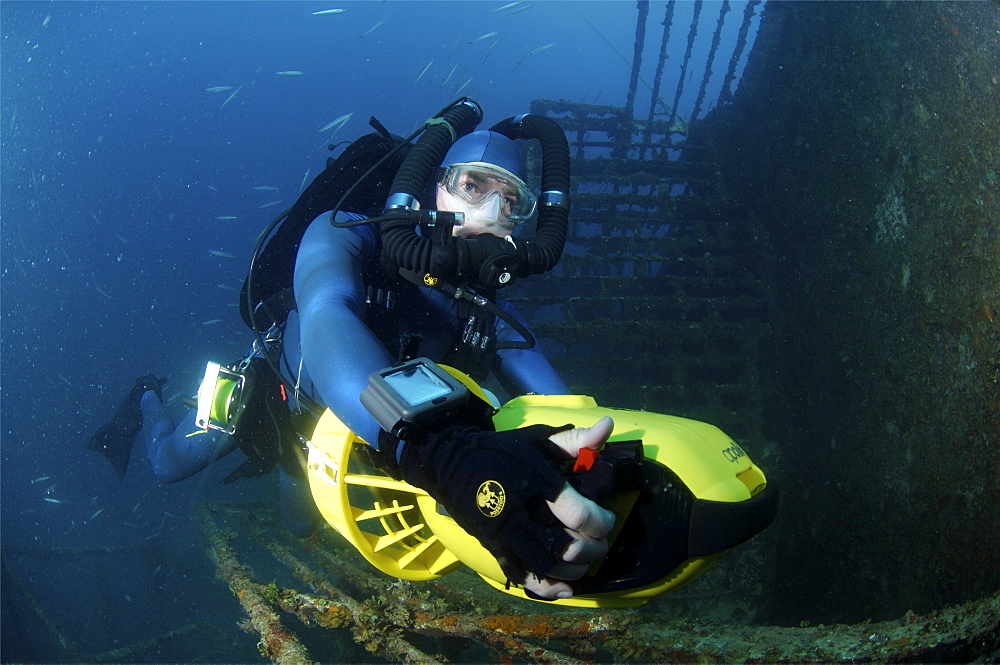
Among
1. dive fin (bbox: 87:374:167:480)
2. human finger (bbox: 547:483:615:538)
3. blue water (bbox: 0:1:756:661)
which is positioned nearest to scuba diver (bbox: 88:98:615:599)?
human finger (bbox: 547:483:615:538)

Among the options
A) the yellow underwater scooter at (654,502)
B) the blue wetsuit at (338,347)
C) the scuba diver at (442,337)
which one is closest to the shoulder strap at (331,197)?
the scuba diver at (442,337)

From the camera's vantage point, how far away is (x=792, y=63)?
21.7 ft

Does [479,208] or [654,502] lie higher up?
[479,208]

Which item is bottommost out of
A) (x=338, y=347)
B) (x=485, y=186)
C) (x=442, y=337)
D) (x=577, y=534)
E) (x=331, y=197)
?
(x=442, y=337)

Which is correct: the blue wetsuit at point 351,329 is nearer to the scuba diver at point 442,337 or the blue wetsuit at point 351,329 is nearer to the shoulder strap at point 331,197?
the scuba diver at point 442,337

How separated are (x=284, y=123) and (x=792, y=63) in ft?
397

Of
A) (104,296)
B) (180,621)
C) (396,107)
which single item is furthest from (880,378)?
(396,107)

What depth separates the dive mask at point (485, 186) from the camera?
297 centimetres

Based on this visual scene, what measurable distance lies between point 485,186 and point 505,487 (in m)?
2.21

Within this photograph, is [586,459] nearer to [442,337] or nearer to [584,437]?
[584,437]

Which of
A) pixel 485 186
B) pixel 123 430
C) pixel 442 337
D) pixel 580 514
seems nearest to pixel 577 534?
pixel 580 514

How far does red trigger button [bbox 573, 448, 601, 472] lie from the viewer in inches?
51.8

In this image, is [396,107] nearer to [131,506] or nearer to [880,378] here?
[131,506]

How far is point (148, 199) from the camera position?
72.8m
